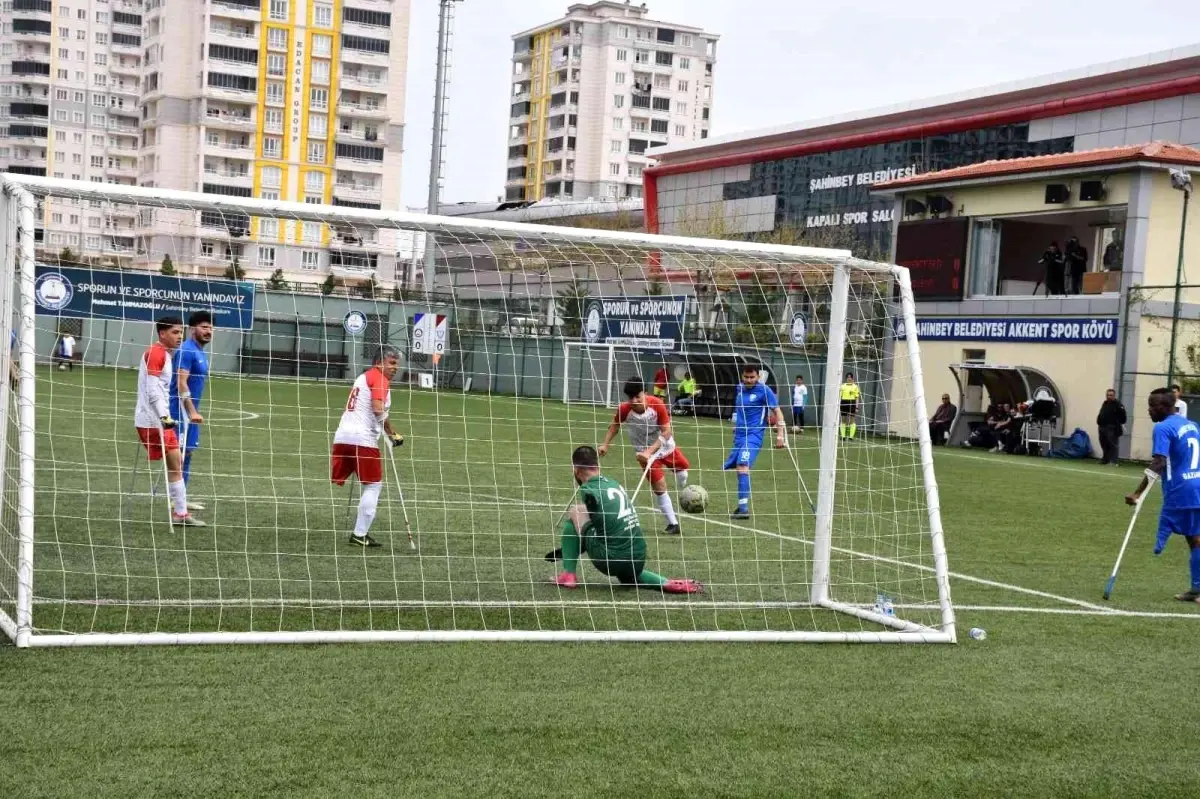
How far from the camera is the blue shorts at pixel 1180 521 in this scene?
11.1 meters

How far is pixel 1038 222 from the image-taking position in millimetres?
36062

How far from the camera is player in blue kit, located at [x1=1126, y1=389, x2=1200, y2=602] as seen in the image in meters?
11.1

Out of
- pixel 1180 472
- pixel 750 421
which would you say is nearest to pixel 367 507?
pixel 750 421

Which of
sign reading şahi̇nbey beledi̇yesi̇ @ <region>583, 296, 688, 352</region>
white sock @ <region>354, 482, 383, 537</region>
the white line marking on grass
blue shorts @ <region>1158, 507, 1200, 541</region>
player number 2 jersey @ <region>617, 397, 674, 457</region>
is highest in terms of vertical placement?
sign reading şahi̇nbey beledi̇yesi̇ @ <region>583, 296, 688, 352</region>

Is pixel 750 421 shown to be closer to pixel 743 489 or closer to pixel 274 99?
pixel 743 489

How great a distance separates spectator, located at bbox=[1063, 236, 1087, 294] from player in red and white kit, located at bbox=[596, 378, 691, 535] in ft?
70.0

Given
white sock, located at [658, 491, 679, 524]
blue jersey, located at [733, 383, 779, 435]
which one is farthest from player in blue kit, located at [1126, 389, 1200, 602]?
blue jersey, located at [733, 383, 779, 435]

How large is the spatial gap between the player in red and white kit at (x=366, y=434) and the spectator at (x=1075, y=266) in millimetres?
25526

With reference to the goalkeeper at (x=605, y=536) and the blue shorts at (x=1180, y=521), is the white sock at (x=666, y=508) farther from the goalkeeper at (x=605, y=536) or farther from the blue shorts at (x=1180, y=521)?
the blue shorts at (x=1180, y=521)

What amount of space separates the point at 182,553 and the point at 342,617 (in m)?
2.61

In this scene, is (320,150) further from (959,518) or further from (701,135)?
(959,518)

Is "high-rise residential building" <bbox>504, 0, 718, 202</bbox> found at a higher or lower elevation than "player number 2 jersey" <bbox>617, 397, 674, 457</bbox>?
higher

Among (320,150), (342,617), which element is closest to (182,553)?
(342,617)

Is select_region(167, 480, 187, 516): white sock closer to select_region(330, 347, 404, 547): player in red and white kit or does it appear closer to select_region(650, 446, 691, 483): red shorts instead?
select_region(330, 347, 404, 547): player in red and white kit
